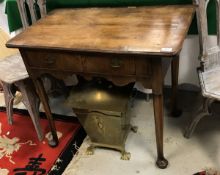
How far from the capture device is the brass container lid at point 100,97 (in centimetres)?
150

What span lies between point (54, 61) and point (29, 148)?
75cm

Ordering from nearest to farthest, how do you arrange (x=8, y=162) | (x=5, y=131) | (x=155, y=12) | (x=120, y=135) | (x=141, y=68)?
(x=141, y=68)
(x=155, y=12)
(x=120, y=135)
(x=8, y=162)
(x=5, y=131)

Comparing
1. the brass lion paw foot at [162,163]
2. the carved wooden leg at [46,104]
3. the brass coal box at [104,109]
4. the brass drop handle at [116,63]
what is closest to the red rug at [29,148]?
the carved wooden leg at [46,104]

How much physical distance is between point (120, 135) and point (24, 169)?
0.62m

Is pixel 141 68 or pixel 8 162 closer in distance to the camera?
pixel 141 68

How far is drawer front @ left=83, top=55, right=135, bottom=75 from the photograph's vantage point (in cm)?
121

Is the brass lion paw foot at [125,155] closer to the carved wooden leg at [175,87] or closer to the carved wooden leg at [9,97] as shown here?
the carved wooden leg at [175,87]

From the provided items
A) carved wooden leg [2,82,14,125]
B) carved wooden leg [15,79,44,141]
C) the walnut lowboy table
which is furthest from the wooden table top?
carved wooden leg [2,82,14,125]

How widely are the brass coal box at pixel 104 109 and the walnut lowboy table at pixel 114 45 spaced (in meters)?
0.21

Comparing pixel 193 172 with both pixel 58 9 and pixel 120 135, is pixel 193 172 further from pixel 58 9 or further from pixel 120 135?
pixel 58 9

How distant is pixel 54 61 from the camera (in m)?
1.35

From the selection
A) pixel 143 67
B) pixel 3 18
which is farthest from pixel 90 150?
pixel 3 18

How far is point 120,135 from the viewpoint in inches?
62.3

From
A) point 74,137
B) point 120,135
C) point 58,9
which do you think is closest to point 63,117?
point 74,137
